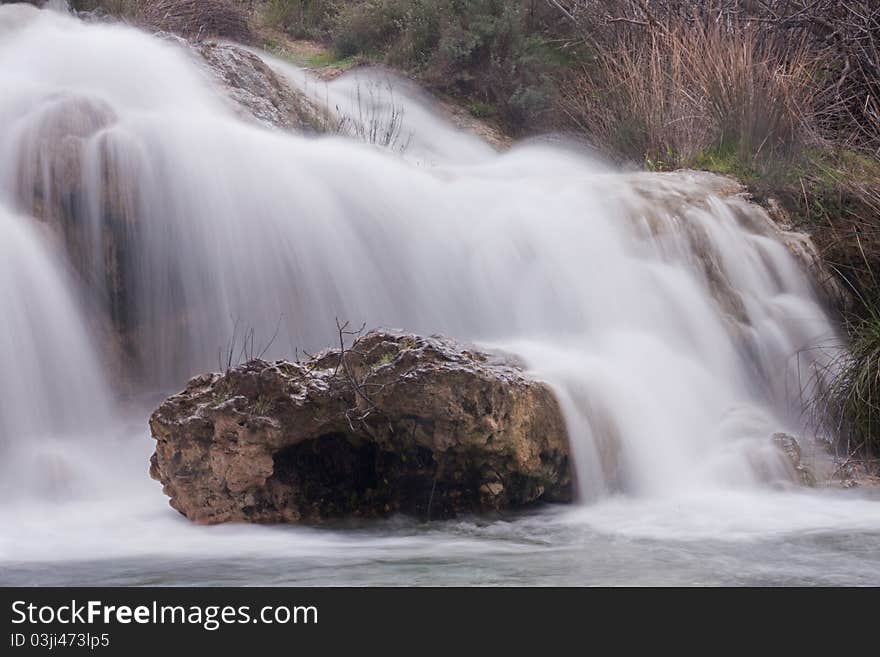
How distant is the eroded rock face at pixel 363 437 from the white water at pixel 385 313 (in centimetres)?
19

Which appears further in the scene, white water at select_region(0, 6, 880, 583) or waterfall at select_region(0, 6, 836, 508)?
waterfall at select_region(0, 6, 836, 508)

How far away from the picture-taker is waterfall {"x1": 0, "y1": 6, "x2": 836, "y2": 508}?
5809 mm

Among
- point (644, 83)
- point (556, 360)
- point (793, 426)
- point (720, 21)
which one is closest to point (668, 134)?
point (644, 83)

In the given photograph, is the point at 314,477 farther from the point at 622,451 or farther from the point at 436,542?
the point at 622,451

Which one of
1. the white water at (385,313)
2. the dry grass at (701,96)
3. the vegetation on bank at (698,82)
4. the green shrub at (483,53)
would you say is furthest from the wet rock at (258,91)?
the green shrub at (483,53)

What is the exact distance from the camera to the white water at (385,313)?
4.70 meters

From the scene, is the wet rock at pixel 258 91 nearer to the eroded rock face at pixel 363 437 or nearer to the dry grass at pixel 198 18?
the dry grass at pixel 198 18

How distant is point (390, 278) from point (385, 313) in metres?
0.29

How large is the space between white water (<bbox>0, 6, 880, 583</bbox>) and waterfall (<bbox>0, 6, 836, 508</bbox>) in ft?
0.05

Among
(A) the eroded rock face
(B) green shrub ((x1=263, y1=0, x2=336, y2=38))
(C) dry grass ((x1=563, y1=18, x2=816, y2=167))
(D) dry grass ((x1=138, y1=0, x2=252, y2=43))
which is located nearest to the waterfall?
(A) the eroded rock face

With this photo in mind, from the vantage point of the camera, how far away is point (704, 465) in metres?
5.66

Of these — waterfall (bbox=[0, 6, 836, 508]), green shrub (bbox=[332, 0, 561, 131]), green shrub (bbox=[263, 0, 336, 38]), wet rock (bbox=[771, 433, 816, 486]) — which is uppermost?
green shrub (bbox=[263, 0, 336, 38])

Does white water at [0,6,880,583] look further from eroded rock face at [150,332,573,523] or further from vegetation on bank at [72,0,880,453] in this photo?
vegetation on bank at [72,0,880,453]

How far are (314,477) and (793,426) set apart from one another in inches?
117
